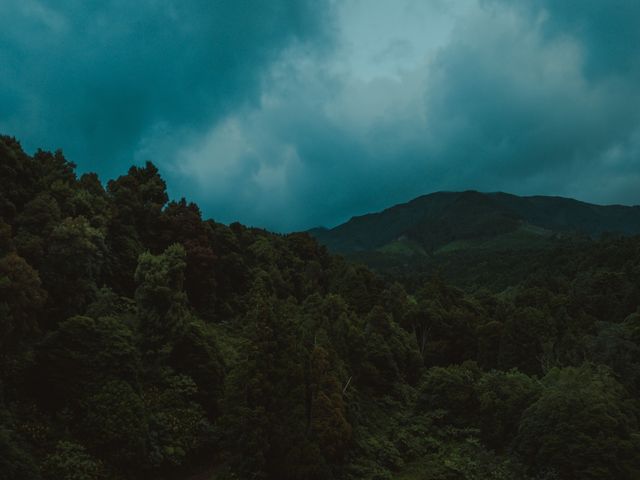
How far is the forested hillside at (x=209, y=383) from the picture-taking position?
64.1 ft

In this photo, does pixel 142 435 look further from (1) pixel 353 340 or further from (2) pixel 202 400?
(1) pixel 353 340

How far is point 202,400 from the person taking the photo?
25.6m

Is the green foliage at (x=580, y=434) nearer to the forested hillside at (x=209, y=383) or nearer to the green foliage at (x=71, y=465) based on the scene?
the forested hillside at (x=209, y=383)

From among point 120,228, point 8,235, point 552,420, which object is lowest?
point 552,420

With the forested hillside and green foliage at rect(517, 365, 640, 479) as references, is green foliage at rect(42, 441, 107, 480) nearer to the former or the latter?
the forested hillside

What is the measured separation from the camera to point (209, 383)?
26234 mm

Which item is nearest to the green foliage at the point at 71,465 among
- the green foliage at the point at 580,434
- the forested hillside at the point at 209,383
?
the forested hillside at the point at 209,383

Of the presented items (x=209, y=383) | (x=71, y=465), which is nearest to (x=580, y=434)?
(x=209, y=383)

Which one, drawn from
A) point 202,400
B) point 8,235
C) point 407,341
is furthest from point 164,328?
point 407,341

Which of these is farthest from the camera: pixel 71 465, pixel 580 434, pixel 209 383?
pixel 209 383

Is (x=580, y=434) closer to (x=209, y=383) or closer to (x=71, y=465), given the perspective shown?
(x=209, y=383)

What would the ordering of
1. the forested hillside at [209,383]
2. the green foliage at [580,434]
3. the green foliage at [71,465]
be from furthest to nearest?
the green foliage at [580,434], the forested hillside at [209,383], the green foliage at [71,465]

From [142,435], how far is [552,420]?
21.5m

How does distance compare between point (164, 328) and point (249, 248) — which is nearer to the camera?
point (164, 328)
